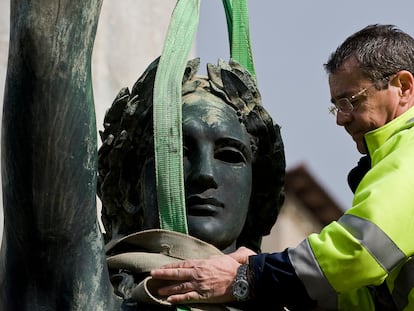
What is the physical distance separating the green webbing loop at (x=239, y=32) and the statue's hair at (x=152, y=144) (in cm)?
19

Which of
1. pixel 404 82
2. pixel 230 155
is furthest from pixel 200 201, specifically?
pixel 404 82

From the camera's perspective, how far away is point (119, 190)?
5738 mm

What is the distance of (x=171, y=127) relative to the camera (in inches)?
215

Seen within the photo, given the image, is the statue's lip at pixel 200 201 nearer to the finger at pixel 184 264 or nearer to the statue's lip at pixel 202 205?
the statue's lip at pixel 202 205

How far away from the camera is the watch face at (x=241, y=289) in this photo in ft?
17.2

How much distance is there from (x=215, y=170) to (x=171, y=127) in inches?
6.4

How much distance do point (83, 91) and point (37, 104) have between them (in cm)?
13

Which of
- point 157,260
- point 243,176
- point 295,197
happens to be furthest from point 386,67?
point 295,197

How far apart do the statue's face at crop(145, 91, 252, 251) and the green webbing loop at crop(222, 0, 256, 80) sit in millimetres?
349

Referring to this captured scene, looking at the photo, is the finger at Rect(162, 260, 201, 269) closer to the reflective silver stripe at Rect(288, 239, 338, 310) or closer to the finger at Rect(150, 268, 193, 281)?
the finger at Rect(150, 268, 193, 281)

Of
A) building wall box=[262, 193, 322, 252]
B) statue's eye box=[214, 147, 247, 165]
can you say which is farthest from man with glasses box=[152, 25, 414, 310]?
building wall box=[262, 193, 322, 252]

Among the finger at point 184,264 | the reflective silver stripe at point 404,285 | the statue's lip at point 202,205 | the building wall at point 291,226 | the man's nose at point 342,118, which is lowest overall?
the building wall at point 291,226

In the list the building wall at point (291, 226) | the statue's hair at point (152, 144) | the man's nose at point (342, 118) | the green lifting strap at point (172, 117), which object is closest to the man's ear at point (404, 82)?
the man's nose at point (342, 118)

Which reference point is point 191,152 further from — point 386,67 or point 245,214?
point 386,67
